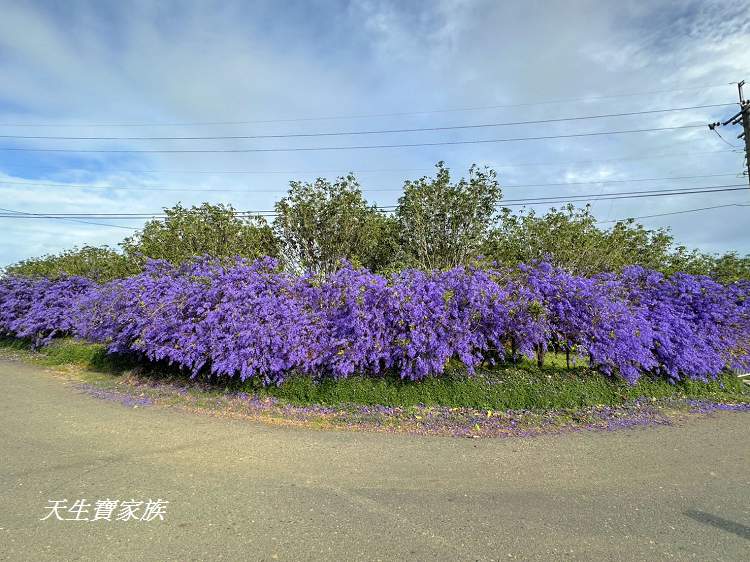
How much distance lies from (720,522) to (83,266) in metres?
18.3

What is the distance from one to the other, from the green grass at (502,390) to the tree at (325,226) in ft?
14.8

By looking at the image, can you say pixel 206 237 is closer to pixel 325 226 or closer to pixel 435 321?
pixel 325 226

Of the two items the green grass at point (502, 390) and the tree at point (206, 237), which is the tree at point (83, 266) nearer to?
the tree at point (206, 237)

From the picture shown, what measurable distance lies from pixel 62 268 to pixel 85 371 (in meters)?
7.42

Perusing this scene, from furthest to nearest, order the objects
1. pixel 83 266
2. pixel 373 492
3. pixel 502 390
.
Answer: pixel 83 266, pixel 502 390, pixel 373 492

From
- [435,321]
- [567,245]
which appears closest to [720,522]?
[435,321]

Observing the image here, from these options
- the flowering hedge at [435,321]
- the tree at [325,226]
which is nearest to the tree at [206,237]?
the tree at [325,226]

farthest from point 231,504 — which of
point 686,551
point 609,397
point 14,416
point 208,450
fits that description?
point 609,397

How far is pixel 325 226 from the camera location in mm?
11016

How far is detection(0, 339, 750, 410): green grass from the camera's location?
253 inches

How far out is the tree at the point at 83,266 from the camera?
13.7 meters

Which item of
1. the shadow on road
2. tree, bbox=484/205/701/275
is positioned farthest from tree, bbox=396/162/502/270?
the shadow on road

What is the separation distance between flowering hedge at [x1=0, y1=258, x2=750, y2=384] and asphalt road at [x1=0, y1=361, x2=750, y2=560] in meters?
1.27

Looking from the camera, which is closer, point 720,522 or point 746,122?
point 720,522
